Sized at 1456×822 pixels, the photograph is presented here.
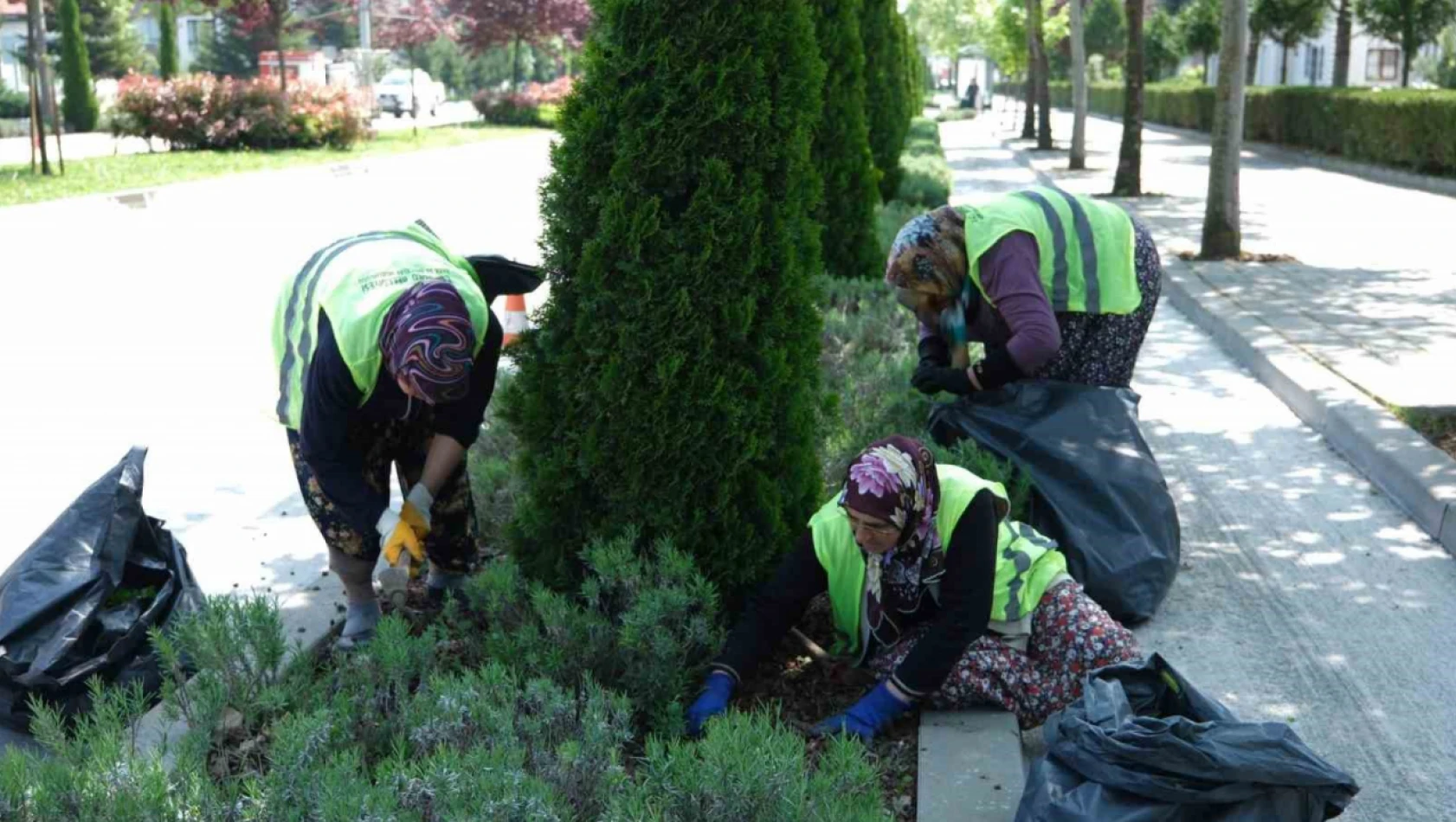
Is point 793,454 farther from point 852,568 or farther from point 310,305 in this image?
point 310,305

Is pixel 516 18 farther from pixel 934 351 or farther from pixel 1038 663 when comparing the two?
pixel 1038 663

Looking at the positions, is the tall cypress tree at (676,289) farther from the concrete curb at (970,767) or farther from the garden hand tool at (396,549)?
the concrete curb at (970,767)

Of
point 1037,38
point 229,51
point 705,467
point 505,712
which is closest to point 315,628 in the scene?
point 705,467

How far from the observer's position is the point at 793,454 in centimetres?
418

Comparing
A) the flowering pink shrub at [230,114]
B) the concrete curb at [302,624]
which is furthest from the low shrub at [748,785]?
the flowering pink shrub at [230,114]

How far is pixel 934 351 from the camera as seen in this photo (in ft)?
16.8

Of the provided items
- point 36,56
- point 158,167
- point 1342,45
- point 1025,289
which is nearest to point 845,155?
point 1025,289

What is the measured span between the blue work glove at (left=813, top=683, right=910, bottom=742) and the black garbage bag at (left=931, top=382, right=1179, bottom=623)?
3.53 feet

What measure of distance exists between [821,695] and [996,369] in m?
1.34

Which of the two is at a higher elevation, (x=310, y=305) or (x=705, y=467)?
(x=310, y=305)

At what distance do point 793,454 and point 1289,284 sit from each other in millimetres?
8389

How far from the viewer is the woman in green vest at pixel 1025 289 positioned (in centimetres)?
475

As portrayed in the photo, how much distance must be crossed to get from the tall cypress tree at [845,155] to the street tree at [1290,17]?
30579 millimetres

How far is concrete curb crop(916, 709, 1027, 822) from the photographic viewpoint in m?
3.25
